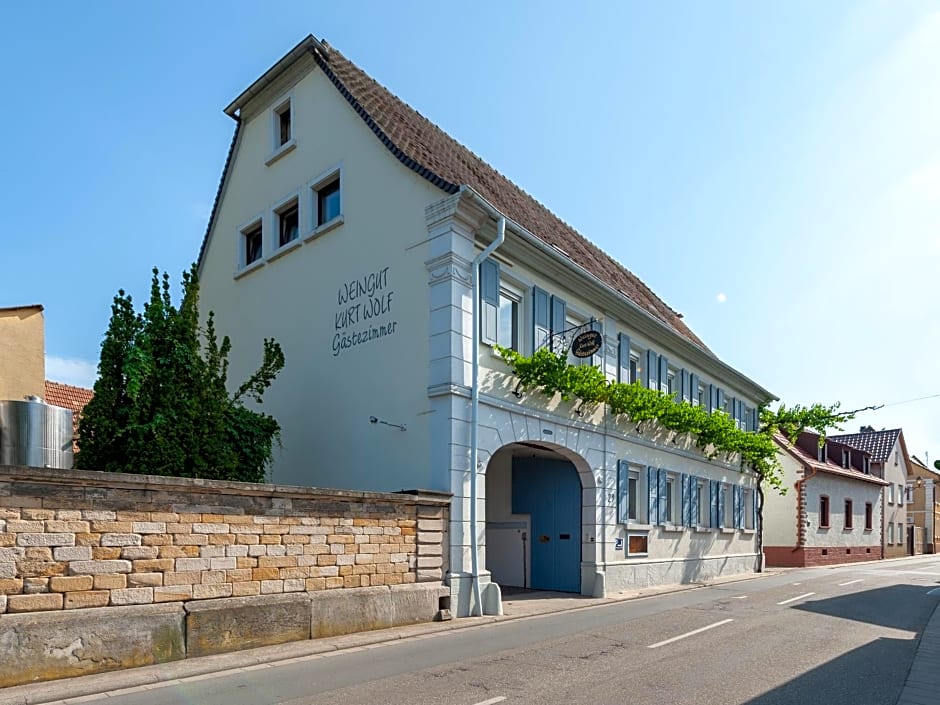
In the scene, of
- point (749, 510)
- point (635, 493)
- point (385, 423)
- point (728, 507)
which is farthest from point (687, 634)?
point (749, 510)

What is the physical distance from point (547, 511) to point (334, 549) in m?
8.20

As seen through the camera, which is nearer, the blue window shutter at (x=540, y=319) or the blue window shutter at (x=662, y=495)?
the blue window shutter at (x=540, y=319)

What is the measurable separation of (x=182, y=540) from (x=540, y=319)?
848cm

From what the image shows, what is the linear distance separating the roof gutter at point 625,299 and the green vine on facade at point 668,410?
1.51m

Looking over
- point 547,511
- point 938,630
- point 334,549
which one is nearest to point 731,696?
point 334,549

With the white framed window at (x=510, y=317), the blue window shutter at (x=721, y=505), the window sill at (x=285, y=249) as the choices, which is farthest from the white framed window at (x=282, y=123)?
the blue window shutter at (x=721, y=505)

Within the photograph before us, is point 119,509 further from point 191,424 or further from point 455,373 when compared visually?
point 455,373

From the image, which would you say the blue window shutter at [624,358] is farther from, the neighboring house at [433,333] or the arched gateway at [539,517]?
the arched gateway at [539,517]

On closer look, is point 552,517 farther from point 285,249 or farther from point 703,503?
point 285,249

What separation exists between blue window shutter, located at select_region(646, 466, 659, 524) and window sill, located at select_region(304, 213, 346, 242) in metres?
9.47

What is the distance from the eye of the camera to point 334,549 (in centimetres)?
1073

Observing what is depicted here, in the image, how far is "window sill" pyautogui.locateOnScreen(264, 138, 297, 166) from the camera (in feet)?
55.7

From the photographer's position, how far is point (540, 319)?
15.5m

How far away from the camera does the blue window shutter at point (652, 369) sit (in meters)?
19.9
